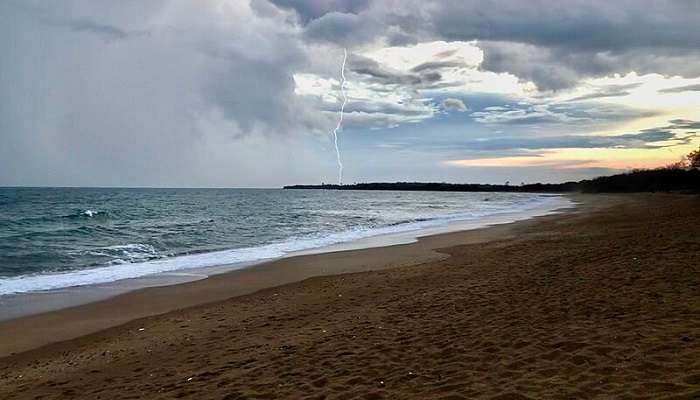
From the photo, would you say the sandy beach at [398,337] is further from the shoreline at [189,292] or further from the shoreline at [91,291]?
the shoreline at [91,291]

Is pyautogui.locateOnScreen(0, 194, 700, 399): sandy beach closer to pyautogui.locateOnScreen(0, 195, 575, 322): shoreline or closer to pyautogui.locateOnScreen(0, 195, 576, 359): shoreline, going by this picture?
pyautogui.locateOnScreen(0, 195, 576, 359): shoreline

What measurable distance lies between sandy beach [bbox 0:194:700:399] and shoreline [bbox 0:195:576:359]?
78mm

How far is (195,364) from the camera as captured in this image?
6.77 metres

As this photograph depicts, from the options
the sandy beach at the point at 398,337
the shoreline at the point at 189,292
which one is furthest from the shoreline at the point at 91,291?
the sandy beach at the point at 398,337

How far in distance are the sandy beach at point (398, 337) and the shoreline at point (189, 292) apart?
0.26 ft

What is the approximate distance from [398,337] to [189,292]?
24.7 ft

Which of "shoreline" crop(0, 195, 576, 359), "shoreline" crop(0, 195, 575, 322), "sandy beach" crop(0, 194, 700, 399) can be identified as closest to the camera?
"sandy beach" crop(0, 194, 700, 399)

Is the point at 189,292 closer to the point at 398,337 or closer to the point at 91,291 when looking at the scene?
the point at 91,291

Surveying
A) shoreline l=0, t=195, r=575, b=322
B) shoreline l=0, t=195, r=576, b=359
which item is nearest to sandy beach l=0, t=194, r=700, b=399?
shoreline l=0, t=195, r=576, b=359

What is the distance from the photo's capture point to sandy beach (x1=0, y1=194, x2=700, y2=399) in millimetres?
5234

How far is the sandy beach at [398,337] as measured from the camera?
5.23 m

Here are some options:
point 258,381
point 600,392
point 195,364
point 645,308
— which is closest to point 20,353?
point 195,364

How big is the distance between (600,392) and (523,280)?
613 centimetres

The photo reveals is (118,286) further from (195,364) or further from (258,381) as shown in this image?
(258,381)
